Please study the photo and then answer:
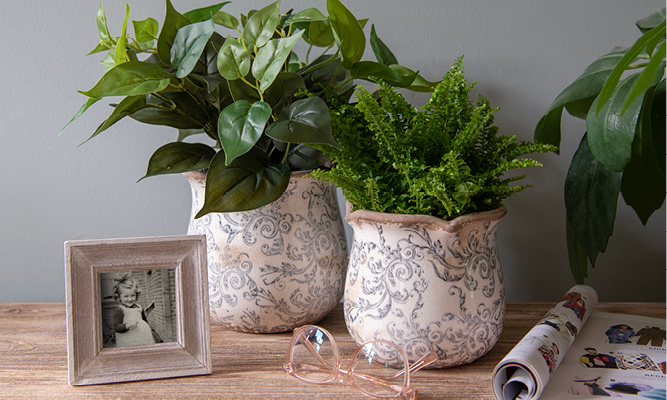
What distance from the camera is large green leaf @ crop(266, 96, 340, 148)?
0.65 meters

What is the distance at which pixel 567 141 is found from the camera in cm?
102

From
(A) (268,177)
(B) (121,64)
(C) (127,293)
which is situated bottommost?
Answer: (C) (127,293)

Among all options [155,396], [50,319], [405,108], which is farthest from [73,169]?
[405,108]

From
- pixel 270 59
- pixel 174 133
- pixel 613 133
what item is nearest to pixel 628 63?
pixel 613 133

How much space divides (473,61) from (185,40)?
54cm

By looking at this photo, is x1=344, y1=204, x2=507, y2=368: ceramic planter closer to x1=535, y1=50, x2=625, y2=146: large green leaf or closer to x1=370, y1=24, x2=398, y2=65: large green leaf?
x1=535, y1=50, x2=625, y2=146: large green leaf

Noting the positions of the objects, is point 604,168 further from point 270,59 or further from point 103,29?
point 103,29

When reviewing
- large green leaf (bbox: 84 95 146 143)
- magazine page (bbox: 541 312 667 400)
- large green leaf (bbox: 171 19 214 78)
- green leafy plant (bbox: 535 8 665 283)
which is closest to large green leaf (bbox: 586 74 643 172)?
green leafy plant (bbox: 535 8 665 283)

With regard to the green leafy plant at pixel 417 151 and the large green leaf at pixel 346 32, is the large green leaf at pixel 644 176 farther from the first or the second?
the large green leaf at pixel 346 32

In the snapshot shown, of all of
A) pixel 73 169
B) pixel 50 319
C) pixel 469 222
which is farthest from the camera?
pixel 73 169

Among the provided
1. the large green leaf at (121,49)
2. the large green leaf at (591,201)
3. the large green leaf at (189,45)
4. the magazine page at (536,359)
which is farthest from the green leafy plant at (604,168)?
the large green leaf at (121,49)

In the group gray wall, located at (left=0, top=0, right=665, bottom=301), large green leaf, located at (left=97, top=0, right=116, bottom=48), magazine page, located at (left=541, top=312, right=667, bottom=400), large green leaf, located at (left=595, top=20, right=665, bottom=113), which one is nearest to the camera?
large green leaf, located at (left=595, top=20, right=665, bottom=113)

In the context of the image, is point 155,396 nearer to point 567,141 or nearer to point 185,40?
point 185,40

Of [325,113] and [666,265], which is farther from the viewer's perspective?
[666,265]
